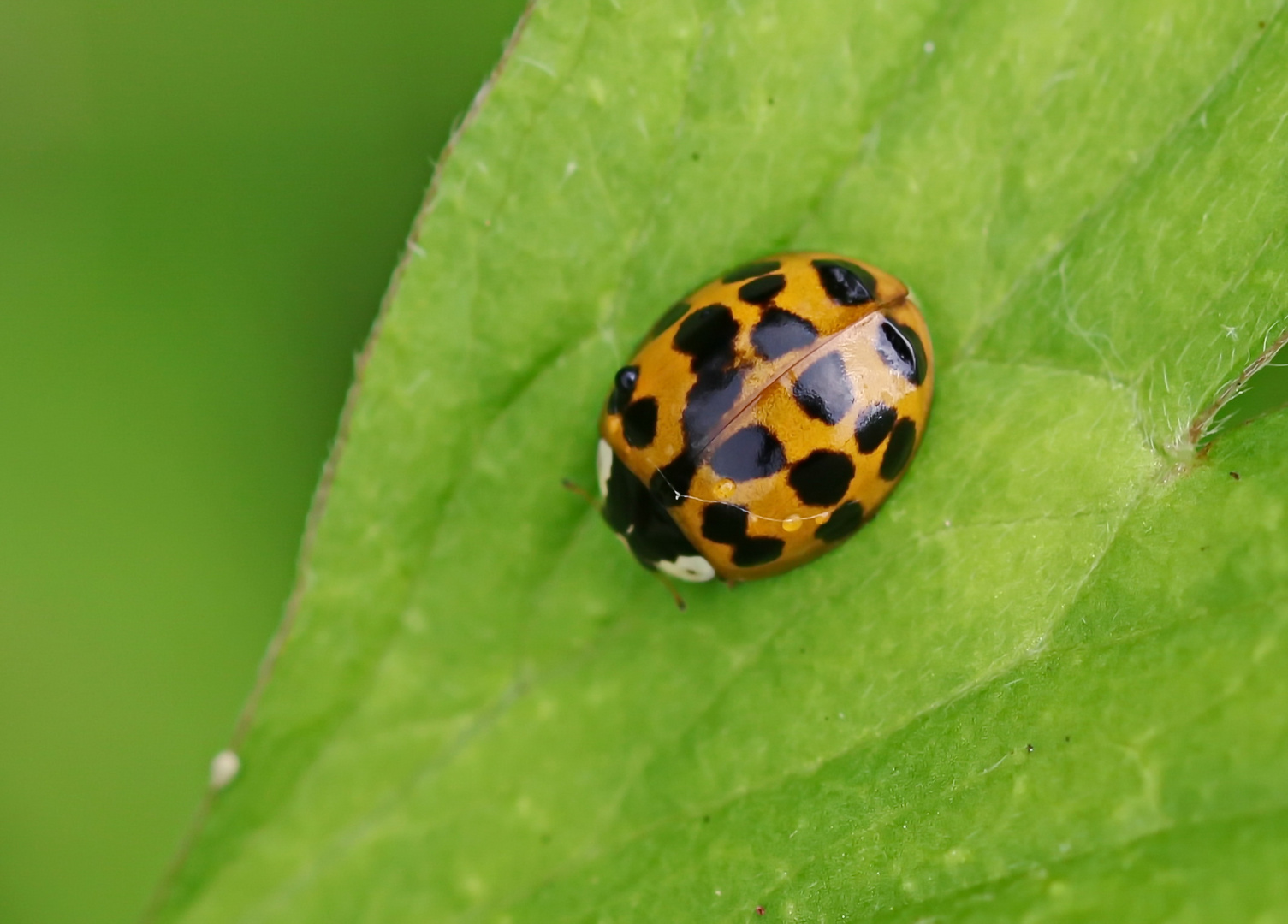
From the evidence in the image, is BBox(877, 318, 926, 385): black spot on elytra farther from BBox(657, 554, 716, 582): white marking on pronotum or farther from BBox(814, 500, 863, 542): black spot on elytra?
BBox(657, 554, 716, 582): white marking on pronotum

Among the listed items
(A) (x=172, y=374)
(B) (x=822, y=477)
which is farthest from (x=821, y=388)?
(A) (x=172, y=374)

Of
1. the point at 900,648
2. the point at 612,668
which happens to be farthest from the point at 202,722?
the point at 900,648

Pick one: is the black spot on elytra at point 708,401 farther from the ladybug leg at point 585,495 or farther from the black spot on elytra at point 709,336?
the ladybug leg at point 585,495

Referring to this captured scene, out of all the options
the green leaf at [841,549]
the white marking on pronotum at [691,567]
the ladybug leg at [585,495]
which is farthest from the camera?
the ladybug leg at [585,495]

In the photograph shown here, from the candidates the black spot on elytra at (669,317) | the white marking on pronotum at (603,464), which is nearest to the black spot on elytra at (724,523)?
the white marking on pronotum at (603,464)

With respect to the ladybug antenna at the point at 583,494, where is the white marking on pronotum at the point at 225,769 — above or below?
below

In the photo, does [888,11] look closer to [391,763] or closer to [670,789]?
[670,789]
